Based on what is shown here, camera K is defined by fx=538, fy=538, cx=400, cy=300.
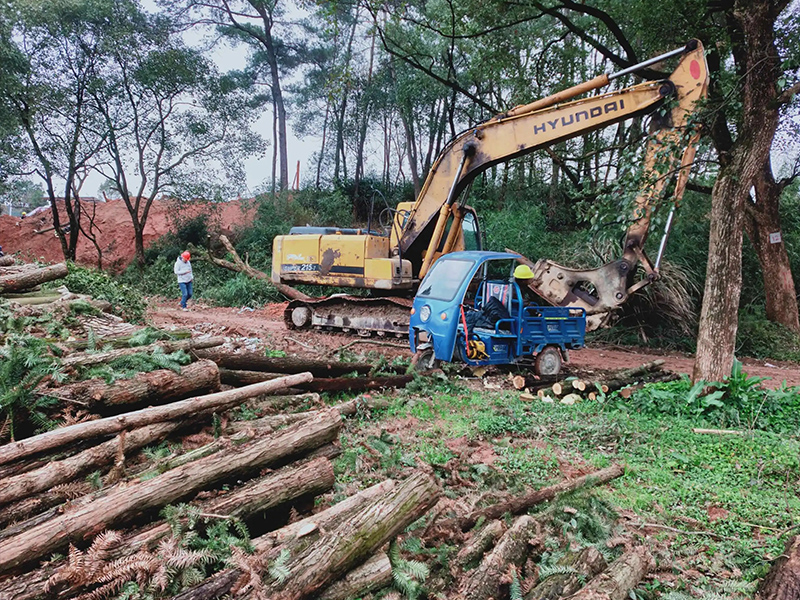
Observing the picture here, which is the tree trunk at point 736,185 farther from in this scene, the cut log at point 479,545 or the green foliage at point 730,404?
the cut log at point 479,545

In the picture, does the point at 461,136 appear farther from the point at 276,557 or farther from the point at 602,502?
the point at 276,557

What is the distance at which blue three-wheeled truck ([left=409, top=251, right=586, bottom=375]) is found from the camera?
7.85m

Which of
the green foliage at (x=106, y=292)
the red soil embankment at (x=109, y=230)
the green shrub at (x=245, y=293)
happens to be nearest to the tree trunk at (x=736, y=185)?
the green foliage at (x=106, y=292)

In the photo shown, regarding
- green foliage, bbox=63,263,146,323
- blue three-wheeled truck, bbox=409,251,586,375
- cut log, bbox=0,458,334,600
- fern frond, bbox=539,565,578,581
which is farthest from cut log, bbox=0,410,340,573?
green foliage, bbox=63,263,146,323

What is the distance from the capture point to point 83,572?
2365 mm

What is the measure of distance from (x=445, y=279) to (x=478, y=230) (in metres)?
3.31

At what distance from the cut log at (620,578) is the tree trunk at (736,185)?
437 centimetres

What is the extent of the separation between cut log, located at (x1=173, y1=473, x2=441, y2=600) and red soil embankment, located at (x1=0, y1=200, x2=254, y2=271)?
66.5 ft

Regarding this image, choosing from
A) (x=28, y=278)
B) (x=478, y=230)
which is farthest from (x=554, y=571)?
(x=478, y=230)

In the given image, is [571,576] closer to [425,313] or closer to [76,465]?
[76,465]

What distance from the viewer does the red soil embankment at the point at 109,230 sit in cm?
2217

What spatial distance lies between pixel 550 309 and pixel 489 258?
1.22 m

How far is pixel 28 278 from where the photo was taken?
298 inches

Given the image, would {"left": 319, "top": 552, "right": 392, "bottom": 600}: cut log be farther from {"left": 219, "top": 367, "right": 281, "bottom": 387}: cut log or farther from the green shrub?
the green shrub
